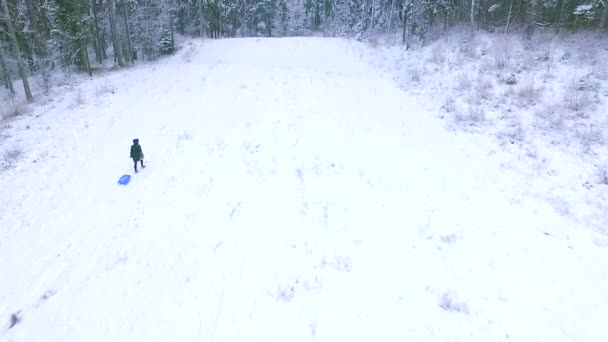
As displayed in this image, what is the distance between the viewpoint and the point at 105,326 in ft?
20.5

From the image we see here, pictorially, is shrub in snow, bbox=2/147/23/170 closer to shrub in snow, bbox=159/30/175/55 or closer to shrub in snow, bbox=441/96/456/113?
shrub in snow, bbox=441/96/456/113

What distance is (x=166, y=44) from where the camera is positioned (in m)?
39.2

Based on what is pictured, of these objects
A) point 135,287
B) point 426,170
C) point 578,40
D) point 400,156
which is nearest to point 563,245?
point 426,170

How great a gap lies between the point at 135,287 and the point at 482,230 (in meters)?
7.78

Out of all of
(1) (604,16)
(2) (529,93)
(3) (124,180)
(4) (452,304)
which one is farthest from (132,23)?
(4) (452,304)

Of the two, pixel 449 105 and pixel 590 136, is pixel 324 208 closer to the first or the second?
pixel 590 136

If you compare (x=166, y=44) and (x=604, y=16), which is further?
(x=166, y=44)

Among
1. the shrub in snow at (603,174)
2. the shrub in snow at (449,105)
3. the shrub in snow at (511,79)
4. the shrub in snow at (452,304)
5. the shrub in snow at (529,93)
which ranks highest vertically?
the shrub in snow at (511,79)

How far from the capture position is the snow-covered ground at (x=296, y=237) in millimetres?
6156

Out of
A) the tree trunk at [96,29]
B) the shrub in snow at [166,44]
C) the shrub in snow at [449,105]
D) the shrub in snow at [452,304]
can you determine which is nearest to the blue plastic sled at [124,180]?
the shrub in snow at [452,304]

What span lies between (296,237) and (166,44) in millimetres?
38219

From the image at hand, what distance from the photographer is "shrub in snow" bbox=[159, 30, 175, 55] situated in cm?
3903

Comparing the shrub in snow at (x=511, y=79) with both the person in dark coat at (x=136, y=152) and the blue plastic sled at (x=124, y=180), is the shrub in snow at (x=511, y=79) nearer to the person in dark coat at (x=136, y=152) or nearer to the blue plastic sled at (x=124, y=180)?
the person in dark coat at (x=136, y=152)

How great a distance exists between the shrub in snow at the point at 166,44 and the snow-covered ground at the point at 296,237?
26900 mm
